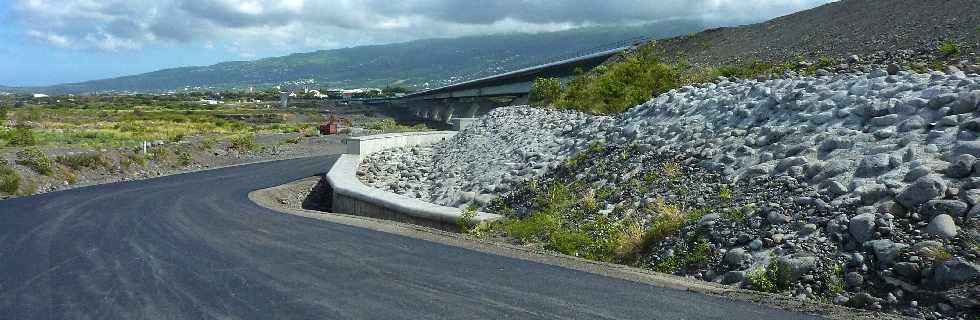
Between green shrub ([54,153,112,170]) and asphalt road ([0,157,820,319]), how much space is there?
19.1 m

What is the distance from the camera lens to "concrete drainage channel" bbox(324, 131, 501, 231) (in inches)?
565

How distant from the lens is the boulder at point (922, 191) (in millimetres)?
8156

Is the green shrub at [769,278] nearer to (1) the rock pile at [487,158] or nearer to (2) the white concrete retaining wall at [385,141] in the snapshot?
(1) the rock pile at [487,158]

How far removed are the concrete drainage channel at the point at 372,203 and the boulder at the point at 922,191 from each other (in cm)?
722

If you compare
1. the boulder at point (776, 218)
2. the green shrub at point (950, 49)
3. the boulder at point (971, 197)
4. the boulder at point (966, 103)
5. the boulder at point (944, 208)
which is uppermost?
the green shrub at point (950, 49)

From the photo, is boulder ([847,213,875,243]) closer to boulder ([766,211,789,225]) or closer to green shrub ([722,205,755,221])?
boulder ([766,211,789,225])

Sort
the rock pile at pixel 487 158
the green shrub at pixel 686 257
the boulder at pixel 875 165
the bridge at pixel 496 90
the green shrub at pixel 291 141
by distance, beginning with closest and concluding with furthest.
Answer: the green shrub at pixel 686 257 → the boulder at pixel 875 165 → the rock pile at pixel 487 158 → the bridge at pixel 496 90 → the green shrub at pixel 291 141

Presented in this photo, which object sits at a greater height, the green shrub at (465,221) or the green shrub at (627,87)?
the green shrub at (627,87)

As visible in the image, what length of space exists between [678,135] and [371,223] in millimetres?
6819

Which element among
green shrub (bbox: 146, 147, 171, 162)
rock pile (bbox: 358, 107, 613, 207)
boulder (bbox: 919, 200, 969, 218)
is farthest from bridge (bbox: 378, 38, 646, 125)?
boulder (bbox: 919, 200, 969, 218)

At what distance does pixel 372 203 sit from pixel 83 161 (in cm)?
2291

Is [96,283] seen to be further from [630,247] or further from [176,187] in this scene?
[176,187]

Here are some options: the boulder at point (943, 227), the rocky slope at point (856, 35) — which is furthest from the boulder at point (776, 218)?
the rocky slope at point (856, 35)

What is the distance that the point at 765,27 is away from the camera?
4550cm
